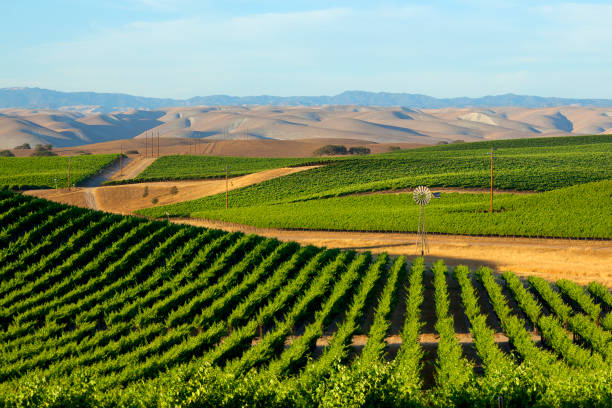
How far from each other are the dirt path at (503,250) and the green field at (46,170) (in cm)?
6042

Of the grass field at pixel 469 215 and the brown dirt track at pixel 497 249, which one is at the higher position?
the grass field at pixel 469 215

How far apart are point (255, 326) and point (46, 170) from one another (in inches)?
4296

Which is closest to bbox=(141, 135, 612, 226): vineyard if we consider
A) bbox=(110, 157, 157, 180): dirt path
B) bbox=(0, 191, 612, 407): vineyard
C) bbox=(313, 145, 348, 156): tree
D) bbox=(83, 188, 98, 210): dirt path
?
bbox=(83, 188, 98, 210): dirt path

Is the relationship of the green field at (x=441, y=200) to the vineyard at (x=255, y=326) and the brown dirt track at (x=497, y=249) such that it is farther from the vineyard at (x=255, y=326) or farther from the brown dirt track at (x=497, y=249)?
the vineyard at (x=255, y=326)

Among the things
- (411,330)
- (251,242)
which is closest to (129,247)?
(251,242)

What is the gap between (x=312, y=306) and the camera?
92.5 feet

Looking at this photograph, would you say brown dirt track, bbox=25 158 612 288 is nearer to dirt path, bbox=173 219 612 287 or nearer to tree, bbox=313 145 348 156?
dirt path, bbox=173 219 612 287

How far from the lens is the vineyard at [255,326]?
1583 centimetres

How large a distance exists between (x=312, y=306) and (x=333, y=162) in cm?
8328

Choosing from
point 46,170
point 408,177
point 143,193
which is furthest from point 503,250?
point 46,170

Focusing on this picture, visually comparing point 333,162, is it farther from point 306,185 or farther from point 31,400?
point 31,400

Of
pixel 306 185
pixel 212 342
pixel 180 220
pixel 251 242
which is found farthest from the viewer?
pixel 306 185

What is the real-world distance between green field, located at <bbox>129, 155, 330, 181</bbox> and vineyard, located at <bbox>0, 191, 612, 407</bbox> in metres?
71.8

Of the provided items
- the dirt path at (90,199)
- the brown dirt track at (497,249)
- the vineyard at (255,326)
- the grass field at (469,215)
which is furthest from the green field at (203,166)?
the vineyard at (255,326)
